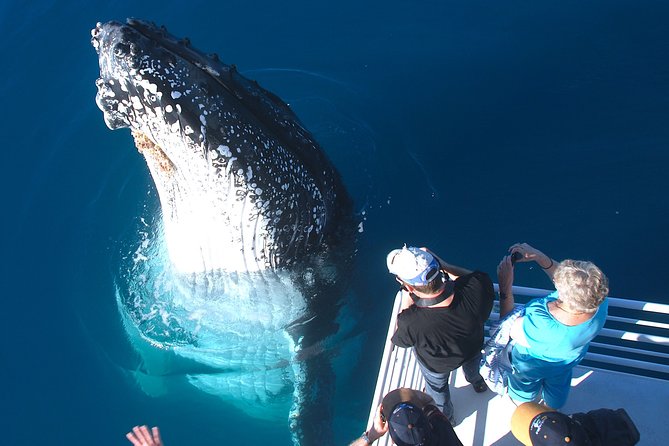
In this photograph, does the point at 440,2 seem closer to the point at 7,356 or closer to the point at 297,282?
the point at 297,282

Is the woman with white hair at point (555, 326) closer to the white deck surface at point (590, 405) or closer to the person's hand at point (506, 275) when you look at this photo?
the person's hand at point (506, 275)

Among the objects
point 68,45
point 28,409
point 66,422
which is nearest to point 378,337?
point 66,422

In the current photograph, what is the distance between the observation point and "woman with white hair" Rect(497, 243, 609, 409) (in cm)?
470

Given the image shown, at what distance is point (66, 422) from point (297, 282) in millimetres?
4778

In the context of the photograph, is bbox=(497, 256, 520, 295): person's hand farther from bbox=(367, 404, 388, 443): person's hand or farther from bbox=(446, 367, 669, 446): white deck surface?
bbox=(367, 404, 388, 443): person's hand

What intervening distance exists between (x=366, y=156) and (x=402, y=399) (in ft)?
20.9

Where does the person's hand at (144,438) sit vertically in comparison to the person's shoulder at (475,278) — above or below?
below

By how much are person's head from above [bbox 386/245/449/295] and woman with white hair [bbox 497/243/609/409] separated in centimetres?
98

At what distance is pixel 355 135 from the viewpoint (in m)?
11.3

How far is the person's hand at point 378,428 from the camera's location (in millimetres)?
5594

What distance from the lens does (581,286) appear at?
4656 millimetres

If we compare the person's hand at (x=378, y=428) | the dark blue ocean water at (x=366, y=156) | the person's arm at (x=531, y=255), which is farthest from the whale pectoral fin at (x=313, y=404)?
the person's arm at (x=531, y=255)

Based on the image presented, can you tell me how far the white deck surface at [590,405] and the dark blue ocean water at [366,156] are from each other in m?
2.47

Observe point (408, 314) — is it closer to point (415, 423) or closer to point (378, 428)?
point (415, 423)
